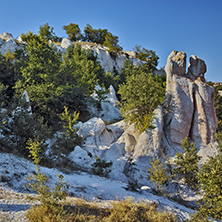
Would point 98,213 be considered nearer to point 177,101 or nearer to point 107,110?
point 177,101

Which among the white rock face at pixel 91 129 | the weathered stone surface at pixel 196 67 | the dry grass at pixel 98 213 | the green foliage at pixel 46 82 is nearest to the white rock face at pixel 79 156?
the white rock face at pixel 91 129

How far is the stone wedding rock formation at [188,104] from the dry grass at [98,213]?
9.09m

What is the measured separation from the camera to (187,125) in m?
14.1

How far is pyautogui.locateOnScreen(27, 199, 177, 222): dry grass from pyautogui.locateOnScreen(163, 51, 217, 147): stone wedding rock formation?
29.8ft

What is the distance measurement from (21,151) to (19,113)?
7.59 ft

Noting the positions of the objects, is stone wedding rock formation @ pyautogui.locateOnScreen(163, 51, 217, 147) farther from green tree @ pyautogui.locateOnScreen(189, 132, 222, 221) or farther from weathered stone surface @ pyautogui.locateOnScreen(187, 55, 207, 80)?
green tree @ pyautogui.locateOnScreen(189, 132, 222, 221)

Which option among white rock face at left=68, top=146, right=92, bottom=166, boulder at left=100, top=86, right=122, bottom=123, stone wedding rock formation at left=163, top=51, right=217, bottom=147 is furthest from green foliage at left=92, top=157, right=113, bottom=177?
boulder at left=100, top=86, right=122, bottom=123

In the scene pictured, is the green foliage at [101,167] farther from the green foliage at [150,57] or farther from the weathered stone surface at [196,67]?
the green foliage at [150,57]

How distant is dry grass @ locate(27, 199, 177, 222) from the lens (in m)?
3.86

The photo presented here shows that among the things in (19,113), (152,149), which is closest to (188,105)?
(152,149)

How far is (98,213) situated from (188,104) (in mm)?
12019

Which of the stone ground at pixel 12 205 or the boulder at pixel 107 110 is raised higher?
the boulder at pixel 107 110

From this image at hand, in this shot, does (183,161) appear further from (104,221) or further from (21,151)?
(21,151)

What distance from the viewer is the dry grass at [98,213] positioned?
12.7ft
